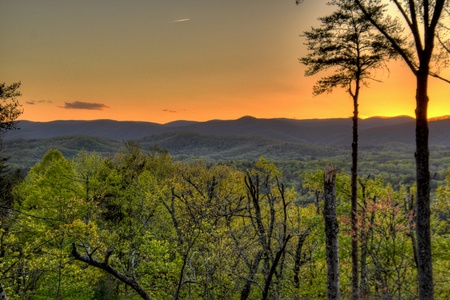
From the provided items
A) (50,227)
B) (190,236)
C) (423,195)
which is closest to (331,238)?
(423,195)

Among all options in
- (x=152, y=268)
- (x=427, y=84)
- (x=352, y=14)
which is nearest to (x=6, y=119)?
(x=152, y=268)

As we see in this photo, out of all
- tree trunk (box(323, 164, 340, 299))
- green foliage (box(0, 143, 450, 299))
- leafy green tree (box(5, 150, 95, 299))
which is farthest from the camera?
leafy green tree (box(5, 150, 95, 299))

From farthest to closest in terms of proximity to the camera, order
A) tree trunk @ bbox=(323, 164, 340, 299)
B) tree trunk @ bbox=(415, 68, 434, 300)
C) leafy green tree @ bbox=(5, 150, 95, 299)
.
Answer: leafy green tree @ bbox=(5, 150, 95, 299) → tree trunk @ bbox=(415, 68, 434, 300) → tree trunk @ bbox=(323, 164, 340, 299)

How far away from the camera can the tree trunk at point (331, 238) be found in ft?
23.5

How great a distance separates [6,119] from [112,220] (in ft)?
42.3

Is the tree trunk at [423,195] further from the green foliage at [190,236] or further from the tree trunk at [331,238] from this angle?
the green foliage at [190,236]

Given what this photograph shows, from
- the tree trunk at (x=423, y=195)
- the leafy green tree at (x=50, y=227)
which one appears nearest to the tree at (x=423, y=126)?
the tree trunk at (x=423, y=195)

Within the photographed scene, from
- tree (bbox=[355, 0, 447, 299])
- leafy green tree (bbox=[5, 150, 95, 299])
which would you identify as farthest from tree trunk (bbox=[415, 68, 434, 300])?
leafy green tree (bbox=[5, 150, 95, 299])

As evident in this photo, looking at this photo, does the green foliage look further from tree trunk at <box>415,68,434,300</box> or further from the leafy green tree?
tree trunk at <box>415,68,434,300</box>

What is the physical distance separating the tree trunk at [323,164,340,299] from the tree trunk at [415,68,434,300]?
10.5 feet

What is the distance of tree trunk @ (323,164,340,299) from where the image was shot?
7148 millimetres

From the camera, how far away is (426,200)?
9000 millimetres

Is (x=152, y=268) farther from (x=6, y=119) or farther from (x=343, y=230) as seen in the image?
(x=6, y=119)

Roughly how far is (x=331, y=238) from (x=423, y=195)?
3.57 metres
